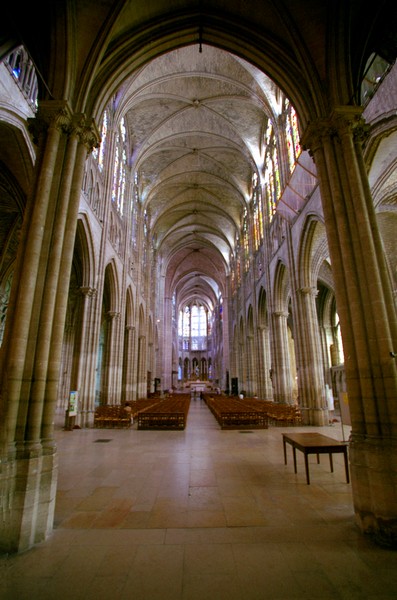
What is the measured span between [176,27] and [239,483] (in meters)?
10.5

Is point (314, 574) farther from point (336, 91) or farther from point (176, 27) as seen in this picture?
point (176, 27)

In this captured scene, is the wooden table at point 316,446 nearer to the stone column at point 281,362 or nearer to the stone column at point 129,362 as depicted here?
the stone column at point 281,362

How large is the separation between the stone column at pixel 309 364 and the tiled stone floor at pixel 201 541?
22.0 ft

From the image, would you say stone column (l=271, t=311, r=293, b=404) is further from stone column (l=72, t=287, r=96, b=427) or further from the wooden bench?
stone column (l=72, t=287, r=96, b=427)

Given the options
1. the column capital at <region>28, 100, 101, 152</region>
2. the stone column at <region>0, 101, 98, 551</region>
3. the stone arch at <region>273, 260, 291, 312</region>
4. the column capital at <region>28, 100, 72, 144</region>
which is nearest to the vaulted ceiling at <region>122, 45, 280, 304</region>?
the column capital at <region>28, 100, 101, 152</region>

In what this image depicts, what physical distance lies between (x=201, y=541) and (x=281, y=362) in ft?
50.4

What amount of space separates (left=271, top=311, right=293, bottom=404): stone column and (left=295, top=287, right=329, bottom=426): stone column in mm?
4331

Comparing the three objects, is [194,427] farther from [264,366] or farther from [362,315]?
[264,366]

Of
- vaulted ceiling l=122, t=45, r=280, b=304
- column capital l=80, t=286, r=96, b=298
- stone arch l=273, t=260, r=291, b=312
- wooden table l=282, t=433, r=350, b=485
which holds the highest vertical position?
vaulted ceiling l=122, t=45, r=280, b=304

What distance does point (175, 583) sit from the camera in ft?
9.30

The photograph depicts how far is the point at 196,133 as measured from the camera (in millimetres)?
21469

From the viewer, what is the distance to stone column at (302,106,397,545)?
13.3 ft

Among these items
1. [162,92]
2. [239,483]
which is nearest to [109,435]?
[239,483]

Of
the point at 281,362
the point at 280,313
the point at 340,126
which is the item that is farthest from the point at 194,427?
the point at 340,126
